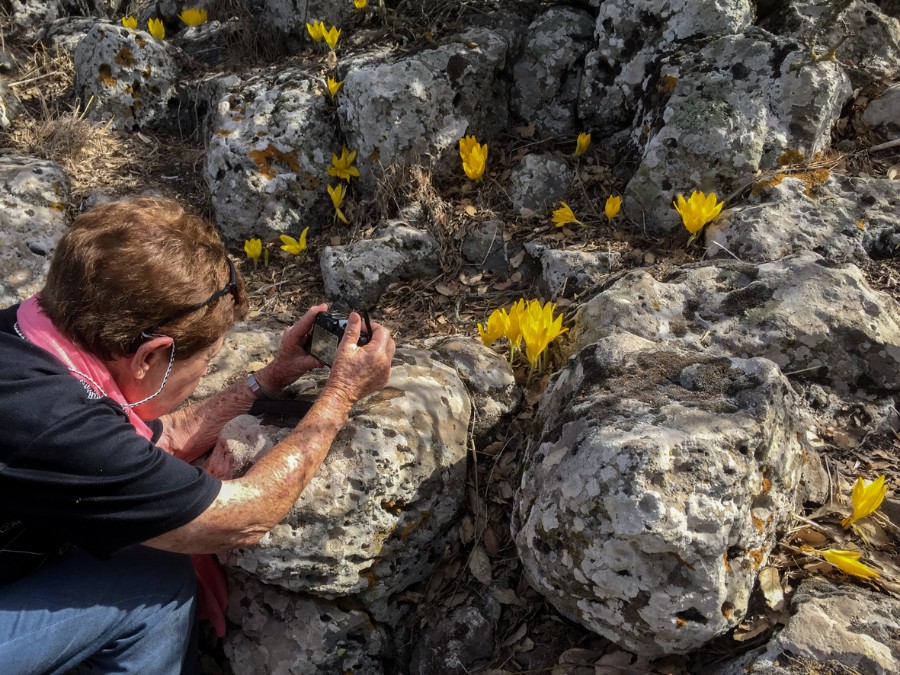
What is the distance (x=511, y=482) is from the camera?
250cm

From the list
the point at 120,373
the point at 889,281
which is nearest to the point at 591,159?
the point at 889,281

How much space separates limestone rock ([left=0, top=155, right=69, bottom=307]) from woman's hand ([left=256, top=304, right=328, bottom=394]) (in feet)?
8.06

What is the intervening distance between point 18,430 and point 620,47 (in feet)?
12.4

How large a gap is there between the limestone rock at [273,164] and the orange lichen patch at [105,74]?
1280 millimetres

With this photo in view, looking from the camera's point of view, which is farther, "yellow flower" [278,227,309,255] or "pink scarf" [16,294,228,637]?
"yellow flower" [278,227,309,255]

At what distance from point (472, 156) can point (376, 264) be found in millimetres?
900

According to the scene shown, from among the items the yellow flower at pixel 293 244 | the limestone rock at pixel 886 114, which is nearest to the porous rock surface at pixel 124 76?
the yellow flower at pixel 293 244

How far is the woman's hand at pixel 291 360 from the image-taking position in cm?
232

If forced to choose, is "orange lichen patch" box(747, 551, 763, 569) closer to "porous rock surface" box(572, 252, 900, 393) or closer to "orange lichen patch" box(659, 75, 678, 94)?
"porous rock surface" box(572, 252, 900, 393)

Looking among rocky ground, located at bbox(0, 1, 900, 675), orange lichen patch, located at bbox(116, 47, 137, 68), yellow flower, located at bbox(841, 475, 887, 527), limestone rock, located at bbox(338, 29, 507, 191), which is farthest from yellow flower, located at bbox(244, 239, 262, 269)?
yellow flower, located at bbox(841, 475, 887, 527)

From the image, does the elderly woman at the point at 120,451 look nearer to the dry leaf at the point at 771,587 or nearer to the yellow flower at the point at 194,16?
the dry leaf at the point at 771,587

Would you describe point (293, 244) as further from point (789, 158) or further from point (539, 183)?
point (789, 158)

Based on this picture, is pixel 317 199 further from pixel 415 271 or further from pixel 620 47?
pixel 620 47

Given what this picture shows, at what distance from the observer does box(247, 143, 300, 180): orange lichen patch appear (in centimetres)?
430
